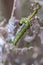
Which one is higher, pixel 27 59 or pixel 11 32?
pixel 11 32

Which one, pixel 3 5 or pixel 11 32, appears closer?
pixel 11 32

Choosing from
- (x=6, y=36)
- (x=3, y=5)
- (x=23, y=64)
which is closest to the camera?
(x=23, y=64)

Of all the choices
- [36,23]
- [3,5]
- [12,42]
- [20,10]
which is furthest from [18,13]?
[12,42]

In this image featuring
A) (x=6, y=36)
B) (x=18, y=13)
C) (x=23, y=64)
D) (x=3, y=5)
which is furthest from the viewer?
(x=3, y=5)

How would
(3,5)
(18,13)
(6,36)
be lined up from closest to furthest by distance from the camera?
1. (6,36)
2. (18,13)
3. (3,5)

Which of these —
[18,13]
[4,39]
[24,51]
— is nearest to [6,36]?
[4,39]

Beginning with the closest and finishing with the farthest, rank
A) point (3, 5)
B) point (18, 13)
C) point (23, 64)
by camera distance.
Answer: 1. point (23, 64)
2. point (18, 13)
3. point (3, 5)

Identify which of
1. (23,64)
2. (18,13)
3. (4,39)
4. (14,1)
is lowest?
(23,64)

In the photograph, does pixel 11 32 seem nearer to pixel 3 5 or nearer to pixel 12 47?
pixel 12 47

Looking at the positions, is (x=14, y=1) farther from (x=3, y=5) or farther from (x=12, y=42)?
(x=12, y=42)
